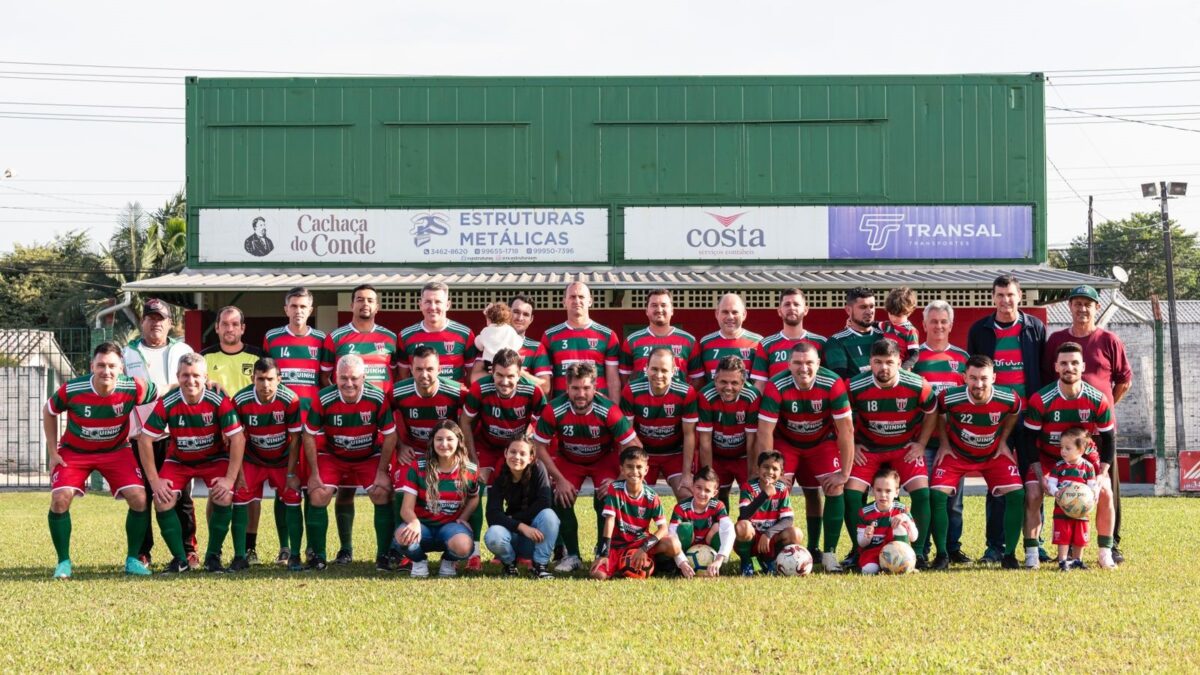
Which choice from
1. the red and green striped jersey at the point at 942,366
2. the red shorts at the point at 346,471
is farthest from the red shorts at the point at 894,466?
the red shorts at the point at 346,471

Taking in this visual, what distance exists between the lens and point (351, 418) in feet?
27.2

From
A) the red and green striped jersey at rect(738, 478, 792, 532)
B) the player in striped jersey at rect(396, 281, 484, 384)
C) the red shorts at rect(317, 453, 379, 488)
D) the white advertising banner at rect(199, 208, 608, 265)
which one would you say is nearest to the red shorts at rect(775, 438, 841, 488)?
the red and green striped jersey at rect(738, 478, 792, 532)

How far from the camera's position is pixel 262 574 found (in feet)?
25.7

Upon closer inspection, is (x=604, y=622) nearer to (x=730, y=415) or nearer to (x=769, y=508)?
(x=769, y=508)

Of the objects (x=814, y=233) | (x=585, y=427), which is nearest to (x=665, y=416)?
(x=585, y=427)

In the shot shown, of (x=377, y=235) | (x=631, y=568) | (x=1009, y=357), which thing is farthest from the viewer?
(x=377, y=235)

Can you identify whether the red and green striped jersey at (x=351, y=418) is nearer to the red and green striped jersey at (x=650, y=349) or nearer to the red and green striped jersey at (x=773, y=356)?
the red and green striped jersey at (x=650, y=349)

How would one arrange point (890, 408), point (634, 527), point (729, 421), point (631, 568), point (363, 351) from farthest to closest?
1. point (363, 351)
2. point (729, 421)
3. point (890, 408)
4. point (634, 527)
5. point (631, 568)

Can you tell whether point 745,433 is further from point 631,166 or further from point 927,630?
point 631,166

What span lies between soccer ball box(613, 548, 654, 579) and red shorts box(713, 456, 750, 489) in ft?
3.74

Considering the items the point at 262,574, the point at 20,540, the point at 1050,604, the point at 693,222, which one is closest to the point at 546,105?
the point at 693,222

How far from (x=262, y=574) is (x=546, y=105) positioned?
36.8 ft

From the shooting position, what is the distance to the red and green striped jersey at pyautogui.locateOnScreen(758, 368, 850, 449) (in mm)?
8031

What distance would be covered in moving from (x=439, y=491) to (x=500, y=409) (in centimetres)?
78
